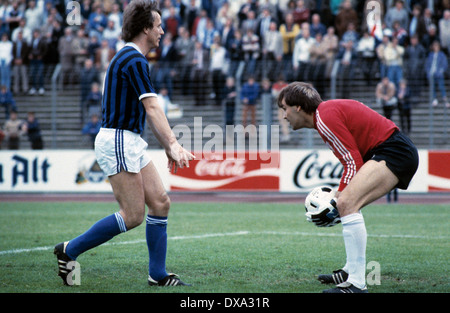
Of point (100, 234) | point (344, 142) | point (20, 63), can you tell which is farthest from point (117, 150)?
point (20, 63)

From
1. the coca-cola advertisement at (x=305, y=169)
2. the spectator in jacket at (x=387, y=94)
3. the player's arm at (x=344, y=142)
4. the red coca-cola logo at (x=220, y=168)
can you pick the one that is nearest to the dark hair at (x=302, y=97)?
the player's arm at (x=344, y=142)

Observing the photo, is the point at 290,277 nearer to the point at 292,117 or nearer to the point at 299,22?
the point at 292,117

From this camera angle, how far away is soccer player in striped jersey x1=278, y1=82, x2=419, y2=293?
5766 mm

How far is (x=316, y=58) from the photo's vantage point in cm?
1895

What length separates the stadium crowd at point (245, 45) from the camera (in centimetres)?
1845

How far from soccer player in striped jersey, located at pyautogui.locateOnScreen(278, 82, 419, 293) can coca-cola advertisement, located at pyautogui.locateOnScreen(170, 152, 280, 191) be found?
37.4 ft

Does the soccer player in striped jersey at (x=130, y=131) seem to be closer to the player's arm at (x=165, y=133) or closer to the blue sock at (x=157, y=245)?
the player's arm at (x=165, y=133)

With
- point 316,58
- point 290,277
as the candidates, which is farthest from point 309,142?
point 290,277

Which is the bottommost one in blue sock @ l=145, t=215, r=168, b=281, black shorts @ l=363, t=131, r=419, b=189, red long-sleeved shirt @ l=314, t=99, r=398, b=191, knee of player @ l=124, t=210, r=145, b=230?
blue sock @ l=145, t=215, r=168, b=281

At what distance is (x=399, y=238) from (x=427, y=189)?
23.8ft

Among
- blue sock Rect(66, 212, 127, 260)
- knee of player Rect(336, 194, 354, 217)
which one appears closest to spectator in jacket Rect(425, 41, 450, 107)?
knee of player Rect(336, 194, 354, 217)

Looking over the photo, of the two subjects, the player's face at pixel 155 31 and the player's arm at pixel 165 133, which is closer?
the player's arm at pixel 165 133

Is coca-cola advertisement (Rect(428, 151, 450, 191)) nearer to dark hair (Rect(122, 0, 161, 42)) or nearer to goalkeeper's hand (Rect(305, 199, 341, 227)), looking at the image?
goalkeeper's hand (Rect(305, 199, 341, 227))

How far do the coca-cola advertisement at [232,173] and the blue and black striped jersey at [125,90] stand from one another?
452 inches
